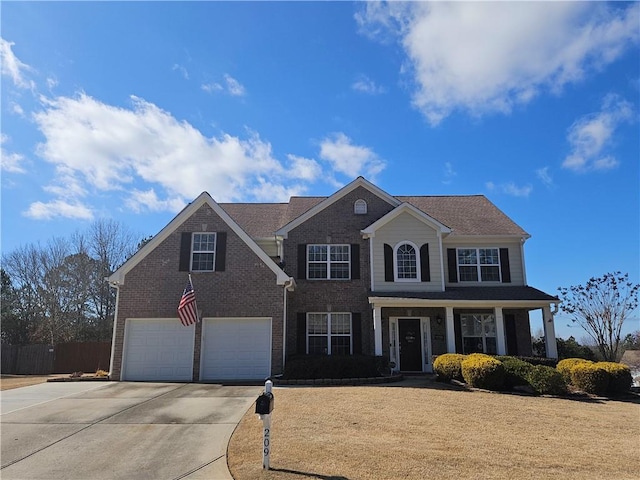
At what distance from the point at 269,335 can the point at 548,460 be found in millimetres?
11255

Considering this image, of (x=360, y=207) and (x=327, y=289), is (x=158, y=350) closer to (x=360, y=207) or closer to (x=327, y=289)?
(x=327, y=289)

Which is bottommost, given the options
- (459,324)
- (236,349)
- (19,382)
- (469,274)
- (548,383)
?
(19,382)

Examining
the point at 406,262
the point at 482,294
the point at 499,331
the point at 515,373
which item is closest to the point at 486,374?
the point at 515,373

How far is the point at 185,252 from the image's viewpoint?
17500 millimetres

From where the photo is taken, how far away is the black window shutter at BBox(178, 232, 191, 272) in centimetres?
1736

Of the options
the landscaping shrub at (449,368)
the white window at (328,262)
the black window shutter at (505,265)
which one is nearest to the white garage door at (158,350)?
the white window at (328,262)

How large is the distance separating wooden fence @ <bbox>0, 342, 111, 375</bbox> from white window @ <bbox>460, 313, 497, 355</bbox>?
59.6 ft

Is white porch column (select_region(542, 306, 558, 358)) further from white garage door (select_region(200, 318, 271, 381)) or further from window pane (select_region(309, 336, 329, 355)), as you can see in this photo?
white garage door (select_region(200, 318, 271, 381))

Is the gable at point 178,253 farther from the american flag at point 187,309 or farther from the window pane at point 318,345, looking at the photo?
the window pane at point 318,345

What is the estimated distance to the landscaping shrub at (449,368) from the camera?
49.5 feet

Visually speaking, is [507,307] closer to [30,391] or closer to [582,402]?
[582,402]

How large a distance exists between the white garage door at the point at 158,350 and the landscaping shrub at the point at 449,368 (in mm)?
8791

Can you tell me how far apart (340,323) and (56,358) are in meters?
16.9

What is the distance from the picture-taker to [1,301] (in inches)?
1294
